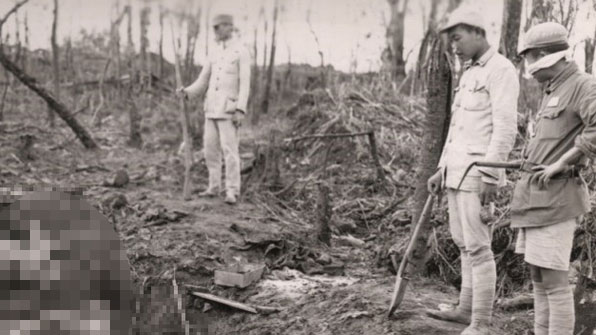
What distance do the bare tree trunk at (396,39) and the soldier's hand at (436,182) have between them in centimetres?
1034

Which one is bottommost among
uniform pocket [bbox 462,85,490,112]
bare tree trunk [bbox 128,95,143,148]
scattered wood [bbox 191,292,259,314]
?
scattered wood [bbox 191,292,259,314]

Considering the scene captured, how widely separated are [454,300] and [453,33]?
211 cm

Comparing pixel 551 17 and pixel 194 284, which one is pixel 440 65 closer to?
pixel 551 17

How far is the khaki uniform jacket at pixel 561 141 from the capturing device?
3.02 m

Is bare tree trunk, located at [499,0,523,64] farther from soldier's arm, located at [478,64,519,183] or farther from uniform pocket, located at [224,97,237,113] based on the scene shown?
soldier's arm, located at [478,64,519,183]

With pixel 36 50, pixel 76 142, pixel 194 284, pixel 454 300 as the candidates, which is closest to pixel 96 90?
pixel 36 50

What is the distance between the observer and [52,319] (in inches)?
34.2

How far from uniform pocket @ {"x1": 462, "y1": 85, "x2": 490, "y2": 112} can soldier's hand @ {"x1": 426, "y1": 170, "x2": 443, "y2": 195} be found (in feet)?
1.50

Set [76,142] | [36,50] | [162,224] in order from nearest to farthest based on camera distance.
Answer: [162,224], [76,142], [36,50]

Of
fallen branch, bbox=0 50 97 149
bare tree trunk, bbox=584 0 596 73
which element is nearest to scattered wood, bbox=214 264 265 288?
bare tree trunk, bbox=584 0 596 73

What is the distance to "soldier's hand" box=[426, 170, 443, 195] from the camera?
Result: 12.7 ft

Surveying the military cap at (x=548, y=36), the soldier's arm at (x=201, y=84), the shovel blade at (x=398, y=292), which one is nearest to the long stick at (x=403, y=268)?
the shovel blade at (x=398, y=292)

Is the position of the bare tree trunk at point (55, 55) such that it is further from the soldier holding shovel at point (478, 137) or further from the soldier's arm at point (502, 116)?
the soldier's arm at point (502, 116)

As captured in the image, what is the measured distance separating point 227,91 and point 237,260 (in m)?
2.39
